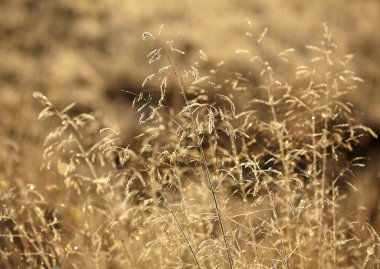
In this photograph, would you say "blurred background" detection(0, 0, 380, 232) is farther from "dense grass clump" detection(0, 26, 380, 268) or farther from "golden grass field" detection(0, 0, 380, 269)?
"dense grass clump" detection(0, 26, 380, 268)

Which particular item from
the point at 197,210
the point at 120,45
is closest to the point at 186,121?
the point at 197,210

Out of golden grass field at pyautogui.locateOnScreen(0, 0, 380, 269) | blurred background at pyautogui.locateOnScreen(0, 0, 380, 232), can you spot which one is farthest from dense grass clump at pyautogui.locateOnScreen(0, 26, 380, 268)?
blurred background at pyautogui.locateOnScreen(0, 0, 380, 232)

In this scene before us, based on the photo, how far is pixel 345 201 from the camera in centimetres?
361

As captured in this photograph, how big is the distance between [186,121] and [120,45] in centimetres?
243

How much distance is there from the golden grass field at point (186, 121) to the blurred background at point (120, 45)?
0.02 meters

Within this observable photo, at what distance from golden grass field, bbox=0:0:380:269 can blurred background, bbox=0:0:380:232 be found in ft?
0.06

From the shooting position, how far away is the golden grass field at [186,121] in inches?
119

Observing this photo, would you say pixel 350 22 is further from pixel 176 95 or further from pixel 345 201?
pixel 345 201

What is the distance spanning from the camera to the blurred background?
4664 mm

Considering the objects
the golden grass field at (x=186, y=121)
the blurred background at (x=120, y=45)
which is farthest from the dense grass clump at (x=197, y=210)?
the blurred background at (x=120, y=45)

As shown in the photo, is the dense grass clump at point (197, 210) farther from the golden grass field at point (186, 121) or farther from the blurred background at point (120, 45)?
the blurred background at point (120, 45)

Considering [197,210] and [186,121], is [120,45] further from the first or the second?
[197,210]

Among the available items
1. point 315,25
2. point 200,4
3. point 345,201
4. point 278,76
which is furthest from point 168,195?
point 200,4

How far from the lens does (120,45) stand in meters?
6.09
